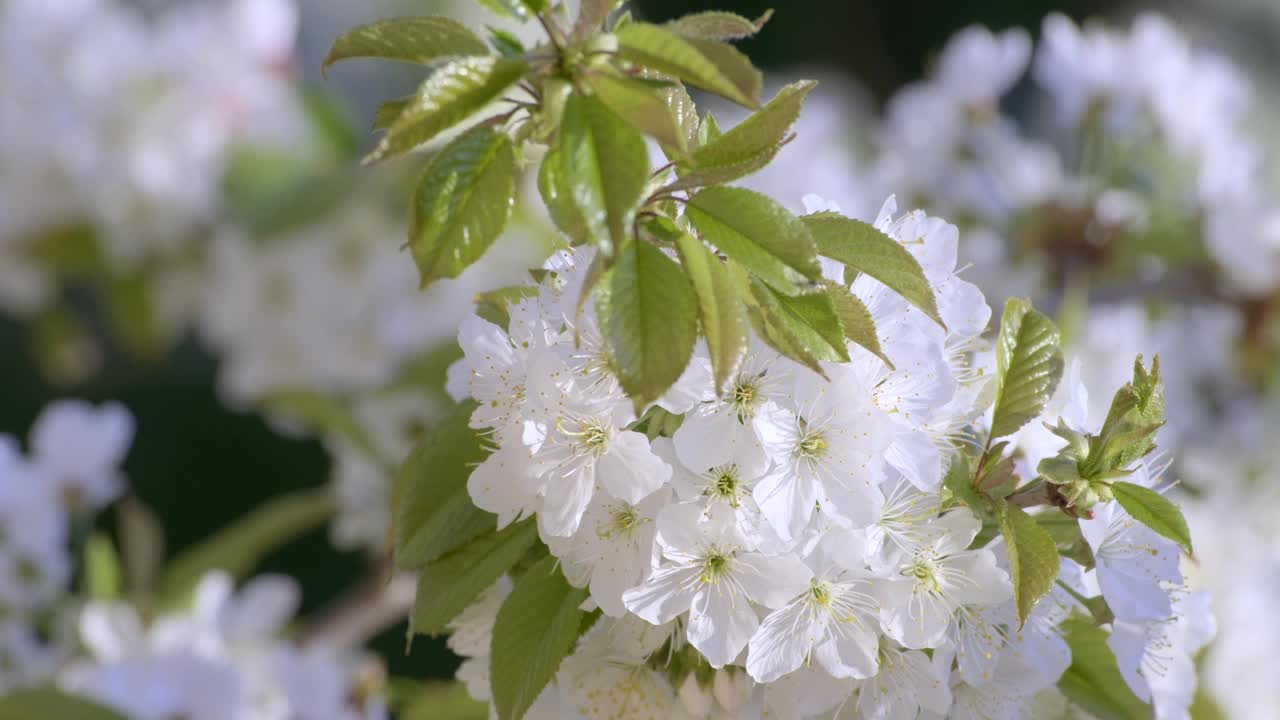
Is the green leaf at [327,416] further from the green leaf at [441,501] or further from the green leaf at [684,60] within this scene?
the green leaf at [684,60]

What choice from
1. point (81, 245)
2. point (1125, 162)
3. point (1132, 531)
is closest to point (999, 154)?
point (1125, 162)

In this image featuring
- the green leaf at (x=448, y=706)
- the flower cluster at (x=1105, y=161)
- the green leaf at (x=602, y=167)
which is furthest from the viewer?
the flower cluster at (x=1105, y=161)

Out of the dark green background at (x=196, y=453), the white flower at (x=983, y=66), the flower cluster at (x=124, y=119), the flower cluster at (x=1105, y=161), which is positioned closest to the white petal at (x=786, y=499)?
the flower cluster at (x=1105, y=161)

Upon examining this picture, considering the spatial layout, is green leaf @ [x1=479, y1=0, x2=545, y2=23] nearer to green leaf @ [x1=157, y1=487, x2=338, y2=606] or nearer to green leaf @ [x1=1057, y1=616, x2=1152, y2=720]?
green leaf @ [x1=1057, y1=616, x2=1152, y2=720]

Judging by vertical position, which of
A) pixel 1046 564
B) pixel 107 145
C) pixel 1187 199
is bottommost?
pixel 1187 199

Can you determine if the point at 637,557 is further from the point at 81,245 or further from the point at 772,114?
the point at 81,245

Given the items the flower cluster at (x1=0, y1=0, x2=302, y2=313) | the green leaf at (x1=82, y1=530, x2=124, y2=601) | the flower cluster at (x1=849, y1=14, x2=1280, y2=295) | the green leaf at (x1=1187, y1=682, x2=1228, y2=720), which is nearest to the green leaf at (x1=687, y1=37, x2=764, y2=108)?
the green leaf at (x1=1187, y1=682, x2=1228, y2=720)
